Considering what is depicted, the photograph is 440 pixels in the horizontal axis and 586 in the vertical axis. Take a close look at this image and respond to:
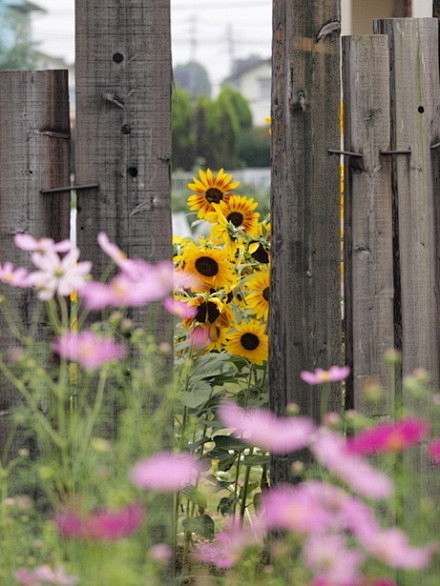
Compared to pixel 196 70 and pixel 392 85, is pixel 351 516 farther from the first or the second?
pixel 196 70

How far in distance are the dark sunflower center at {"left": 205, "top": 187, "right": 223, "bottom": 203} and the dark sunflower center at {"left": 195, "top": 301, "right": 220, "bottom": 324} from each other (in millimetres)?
372

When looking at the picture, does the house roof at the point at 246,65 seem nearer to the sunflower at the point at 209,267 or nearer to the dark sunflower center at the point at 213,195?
the dark sunflower center at the point at 213,195

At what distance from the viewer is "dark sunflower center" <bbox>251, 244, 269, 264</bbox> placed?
325 centimetres

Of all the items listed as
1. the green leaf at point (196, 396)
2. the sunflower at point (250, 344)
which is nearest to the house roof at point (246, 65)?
the sunflower at point (250, 344)

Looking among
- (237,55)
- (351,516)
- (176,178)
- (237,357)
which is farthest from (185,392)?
(237,55)

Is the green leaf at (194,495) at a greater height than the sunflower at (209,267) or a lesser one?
lesser

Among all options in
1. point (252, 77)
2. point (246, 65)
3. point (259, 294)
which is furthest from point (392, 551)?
point (246, 65)

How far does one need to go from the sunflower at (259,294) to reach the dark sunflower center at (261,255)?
0.20ft

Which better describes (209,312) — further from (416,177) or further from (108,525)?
(108,525)

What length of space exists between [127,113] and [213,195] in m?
0.77

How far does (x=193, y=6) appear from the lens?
45719mm

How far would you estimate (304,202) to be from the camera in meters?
2.73

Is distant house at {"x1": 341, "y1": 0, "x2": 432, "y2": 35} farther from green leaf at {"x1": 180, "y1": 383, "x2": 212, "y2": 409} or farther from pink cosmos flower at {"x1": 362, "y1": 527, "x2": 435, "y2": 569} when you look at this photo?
pink cosmos flower at {"x1": 362, "y1": 527, "x2": 435, "y2": 569}

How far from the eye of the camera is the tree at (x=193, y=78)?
2091 inches
